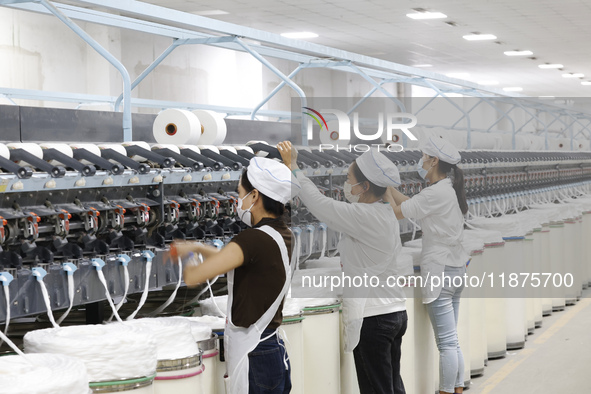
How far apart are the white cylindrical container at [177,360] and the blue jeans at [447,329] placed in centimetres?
200

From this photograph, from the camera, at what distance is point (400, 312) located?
389 centimetres

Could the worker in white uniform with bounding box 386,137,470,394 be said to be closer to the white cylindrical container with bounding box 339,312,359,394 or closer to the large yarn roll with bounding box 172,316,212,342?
the white cylindrical container with bounding box 339,312,359,394

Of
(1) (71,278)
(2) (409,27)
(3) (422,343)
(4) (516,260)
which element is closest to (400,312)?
(3) (422,343)

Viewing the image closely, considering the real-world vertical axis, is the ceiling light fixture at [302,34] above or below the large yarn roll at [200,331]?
above

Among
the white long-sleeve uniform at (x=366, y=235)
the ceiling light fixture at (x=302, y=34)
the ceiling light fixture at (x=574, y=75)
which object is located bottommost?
the white long-sleeve uniform at (x=366, y=235)

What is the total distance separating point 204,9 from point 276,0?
123 centimetres

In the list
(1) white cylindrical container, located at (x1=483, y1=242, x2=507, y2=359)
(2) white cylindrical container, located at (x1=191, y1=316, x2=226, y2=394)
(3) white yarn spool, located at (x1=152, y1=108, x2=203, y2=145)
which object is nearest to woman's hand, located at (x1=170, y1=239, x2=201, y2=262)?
(2) white cylindrical container, located at (x1=191, y1=316, x2=226, y2=394)

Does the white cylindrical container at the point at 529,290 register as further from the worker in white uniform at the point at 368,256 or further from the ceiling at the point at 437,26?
the ceiling at the point at 437,26

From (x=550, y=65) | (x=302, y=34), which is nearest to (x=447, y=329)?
(x=302, y=34)

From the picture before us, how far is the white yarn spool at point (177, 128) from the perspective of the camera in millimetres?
4582

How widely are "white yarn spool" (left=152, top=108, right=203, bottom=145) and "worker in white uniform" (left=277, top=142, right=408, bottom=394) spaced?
954mm

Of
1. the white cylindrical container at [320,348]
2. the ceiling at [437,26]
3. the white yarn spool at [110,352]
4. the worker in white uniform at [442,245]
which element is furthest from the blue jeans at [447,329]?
the ceiling at [437,26]

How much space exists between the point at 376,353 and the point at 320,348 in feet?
1.02

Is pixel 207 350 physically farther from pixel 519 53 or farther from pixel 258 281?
pixel 519 53
